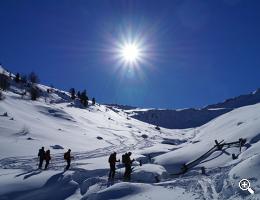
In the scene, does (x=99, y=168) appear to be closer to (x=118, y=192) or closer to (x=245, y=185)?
(x=118, y=192)

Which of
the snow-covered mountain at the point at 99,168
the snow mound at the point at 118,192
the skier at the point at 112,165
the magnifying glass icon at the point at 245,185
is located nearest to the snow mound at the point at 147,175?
the snow-covered mountain at the point at 99,168

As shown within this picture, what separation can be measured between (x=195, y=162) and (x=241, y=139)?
13.6 feet

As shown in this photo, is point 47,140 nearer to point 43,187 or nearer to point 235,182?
point 43,187

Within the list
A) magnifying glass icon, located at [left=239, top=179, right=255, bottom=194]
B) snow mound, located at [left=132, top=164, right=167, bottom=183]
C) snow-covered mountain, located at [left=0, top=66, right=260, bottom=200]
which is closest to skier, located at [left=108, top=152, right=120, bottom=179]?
snow-covered mountain, located at [left=0, top=66, right=260, bottom=200]

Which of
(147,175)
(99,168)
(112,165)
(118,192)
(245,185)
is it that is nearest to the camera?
(245,185)

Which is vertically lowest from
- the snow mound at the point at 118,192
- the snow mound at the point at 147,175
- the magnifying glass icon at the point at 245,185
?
the magnifying glass icon at the point at 245,185

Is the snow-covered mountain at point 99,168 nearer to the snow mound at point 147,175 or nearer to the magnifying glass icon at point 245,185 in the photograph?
the snow mound at point 147,175

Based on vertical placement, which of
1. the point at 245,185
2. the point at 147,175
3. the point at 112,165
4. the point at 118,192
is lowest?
the point at 245,185

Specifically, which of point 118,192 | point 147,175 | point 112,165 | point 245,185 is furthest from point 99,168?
point 245,185

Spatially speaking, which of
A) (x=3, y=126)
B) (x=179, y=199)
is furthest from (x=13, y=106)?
(x=179, y=199)

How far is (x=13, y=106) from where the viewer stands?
6169 centimetres

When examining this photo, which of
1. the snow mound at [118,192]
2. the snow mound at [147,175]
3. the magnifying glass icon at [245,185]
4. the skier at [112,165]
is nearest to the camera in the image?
the magnifying glass icon at [245,185]

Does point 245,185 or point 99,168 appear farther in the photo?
point 99,168

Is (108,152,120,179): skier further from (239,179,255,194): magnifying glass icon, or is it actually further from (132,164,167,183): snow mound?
(239,179,255,194): magnifying glass icon
